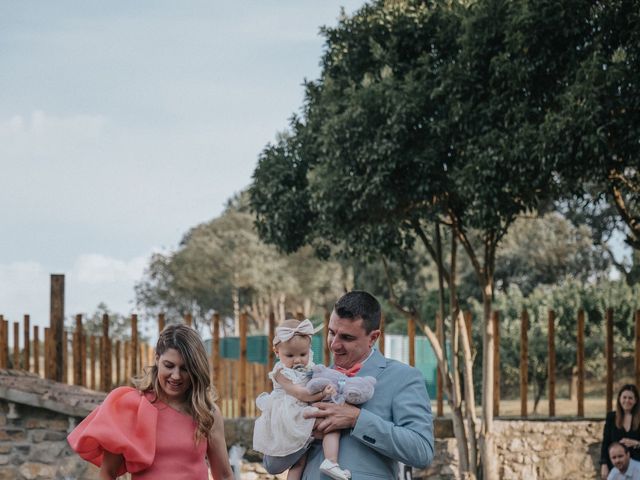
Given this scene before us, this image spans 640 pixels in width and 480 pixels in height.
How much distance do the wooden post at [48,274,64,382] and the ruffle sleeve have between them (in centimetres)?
1271

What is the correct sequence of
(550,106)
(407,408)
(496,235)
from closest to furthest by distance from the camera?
(407,408) < (550,106) < (496,235)

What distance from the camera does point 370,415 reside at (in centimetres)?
415

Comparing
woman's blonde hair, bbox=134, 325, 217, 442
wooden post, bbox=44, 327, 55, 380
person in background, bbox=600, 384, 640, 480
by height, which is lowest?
person in background, bbox=600, 384, 640, 480

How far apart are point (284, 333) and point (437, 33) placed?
1166cm

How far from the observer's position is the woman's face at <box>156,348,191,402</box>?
4.53 meters

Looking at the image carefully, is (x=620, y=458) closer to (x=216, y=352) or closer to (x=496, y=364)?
(x=496, y=364)

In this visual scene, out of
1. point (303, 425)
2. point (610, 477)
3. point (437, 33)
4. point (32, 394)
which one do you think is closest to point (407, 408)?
point (303, 425)

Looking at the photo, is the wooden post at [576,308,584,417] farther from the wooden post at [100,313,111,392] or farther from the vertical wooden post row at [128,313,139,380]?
the wooden post at [100,313,111,392]

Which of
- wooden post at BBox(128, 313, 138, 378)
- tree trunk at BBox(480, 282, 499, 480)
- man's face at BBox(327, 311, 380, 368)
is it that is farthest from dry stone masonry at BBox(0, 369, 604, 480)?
man's face at BBox(327, 311, 380, 368)

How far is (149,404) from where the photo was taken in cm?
458

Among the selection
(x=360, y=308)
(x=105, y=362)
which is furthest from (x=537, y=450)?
(x=360, y=308)

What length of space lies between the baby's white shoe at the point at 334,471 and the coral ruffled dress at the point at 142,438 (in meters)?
0.70

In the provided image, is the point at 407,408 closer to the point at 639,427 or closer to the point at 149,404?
the point at 149,404

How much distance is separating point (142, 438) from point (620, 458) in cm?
763
